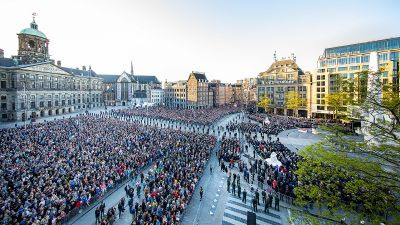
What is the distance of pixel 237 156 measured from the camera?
95.5 ft

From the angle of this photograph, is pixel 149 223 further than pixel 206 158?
No

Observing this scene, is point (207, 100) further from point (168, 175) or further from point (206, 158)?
point (168, 175)

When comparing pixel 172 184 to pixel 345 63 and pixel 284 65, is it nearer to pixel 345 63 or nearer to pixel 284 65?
pixel 345 63

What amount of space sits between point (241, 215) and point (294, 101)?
60.4m

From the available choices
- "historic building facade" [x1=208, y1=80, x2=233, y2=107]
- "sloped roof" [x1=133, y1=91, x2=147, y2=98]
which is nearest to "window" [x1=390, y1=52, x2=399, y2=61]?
"historic building facade" [x1=208, y1=80, x2=233, y2=107]

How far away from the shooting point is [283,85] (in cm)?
7769

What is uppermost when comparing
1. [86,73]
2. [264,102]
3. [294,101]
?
[86,73]

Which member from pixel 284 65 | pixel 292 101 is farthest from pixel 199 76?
pixel 292 101

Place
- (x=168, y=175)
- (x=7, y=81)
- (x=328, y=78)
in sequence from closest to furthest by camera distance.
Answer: (x=168, y=175) < (x=7, y=81) < (x=328, y=78)

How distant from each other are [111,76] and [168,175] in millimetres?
116704

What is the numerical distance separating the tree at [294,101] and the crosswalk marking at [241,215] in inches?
2258

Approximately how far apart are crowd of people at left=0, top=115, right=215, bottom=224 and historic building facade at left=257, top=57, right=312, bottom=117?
50605 mm

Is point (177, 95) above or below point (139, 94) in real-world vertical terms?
below

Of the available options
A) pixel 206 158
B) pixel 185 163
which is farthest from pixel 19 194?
pixel 206 158
